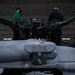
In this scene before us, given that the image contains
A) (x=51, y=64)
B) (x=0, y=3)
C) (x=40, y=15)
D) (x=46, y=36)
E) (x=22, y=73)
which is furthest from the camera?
(x=40, y=15)

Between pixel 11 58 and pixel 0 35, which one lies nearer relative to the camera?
pixel 11 58

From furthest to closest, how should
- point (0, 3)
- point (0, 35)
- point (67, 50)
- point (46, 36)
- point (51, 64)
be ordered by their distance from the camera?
point (0, 35)
point (0, 3)
point (46, 36)
point (67, 50)
point (51, 64)

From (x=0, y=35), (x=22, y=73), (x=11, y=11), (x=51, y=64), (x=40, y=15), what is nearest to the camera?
(x=51, y=64)

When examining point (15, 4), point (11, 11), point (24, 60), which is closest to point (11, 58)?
point (24, 60)

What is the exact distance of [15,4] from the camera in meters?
22.6

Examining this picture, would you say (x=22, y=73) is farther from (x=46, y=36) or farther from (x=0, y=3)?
(x=0, y=3)

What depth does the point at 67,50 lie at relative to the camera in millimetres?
3207

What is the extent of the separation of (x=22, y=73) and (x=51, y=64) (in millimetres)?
827

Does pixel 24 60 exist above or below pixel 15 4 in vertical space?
below

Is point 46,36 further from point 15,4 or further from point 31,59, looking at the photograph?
point 15,4

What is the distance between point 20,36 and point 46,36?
0.56m

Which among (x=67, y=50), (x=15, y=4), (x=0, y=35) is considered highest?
(x=15, y=4)

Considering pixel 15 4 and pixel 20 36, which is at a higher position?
pixel 15 4

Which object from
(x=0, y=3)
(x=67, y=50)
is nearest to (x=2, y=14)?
(x=0, y=3)
